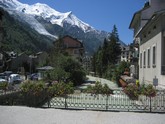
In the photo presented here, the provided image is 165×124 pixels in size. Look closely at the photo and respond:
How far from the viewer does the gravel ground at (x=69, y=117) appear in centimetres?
1073

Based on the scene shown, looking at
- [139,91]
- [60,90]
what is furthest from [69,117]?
[139,91]

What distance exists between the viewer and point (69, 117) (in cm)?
1159

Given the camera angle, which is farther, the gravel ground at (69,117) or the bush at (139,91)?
the bush at (139,91)

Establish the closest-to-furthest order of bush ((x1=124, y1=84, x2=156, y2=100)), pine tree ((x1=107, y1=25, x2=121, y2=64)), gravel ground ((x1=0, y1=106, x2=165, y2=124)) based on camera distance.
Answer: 1. gravel ground ((x1=0, y1=106, x2=165, y2=124))
2. bush ((x1=124, y1=84, x2=156, y2=100))
3. pine tree ((x1=107, y1=25, x2=121, y2=64))

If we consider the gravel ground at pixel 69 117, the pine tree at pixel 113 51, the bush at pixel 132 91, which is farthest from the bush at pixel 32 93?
the pine tree at pixel 113 51

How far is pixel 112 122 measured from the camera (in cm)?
1073

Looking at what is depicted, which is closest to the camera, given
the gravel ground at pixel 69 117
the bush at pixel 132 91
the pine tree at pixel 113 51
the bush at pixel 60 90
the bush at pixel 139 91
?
the gravel ground at pixel 69 117

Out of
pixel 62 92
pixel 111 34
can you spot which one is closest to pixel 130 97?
pixel 62 92

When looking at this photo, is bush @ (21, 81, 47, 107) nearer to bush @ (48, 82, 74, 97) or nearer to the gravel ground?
bush @ (48, 82, 74, 97)

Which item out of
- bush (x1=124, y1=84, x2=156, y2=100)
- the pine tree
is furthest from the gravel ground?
the pine tree

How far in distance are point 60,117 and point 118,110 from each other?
3281 mm

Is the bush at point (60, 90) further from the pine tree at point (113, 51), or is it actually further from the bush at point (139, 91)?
the pine tree at point (113, 51)

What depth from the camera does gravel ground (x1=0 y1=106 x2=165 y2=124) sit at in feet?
35.2

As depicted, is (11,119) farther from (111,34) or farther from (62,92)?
(111,34)
